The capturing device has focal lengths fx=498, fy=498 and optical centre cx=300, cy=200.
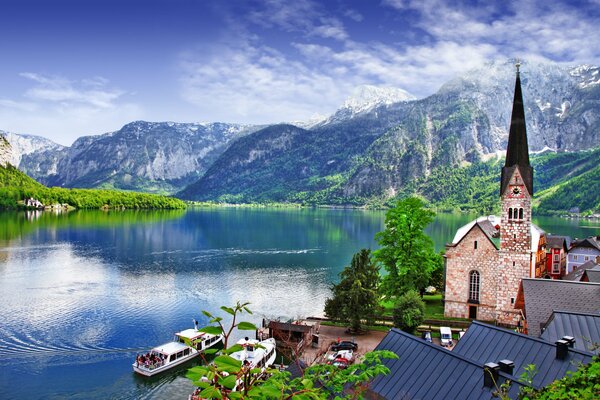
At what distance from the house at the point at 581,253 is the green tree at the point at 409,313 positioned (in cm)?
4021

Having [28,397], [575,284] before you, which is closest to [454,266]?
[575,284]

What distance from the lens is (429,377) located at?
15766mm

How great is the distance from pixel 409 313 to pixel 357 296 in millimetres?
4613

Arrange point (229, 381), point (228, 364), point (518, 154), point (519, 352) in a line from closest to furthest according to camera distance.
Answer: point (229, 381), point (228, 364), point (519, 352), point (518, 154)

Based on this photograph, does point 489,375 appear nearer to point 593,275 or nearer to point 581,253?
point 593,275

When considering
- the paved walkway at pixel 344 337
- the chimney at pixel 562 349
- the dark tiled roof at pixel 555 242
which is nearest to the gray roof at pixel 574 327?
the chimney at pixel 562 349

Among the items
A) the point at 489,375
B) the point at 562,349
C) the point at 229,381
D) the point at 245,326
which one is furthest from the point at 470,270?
the point at 229,381

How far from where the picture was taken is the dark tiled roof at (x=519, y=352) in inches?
629

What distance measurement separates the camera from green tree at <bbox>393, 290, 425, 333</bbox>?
40469 mm

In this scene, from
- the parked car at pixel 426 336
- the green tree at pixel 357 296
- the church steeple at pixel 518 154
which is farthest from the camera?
the green tree at pixel 357 296

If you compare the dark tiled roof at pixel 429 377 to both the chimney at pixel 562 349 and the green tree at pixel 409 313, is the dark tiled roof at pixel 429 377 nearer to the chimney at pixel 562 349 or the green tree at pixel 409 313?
the chimney at pixel 562 349

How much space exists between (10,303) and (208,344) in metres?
27.1

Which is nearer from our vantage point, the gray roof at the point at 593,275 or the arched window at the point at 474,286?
the gray roof at the point at 593,275

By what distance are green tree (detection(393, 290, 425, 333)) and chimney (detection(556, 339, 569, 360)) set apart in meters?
24.3
